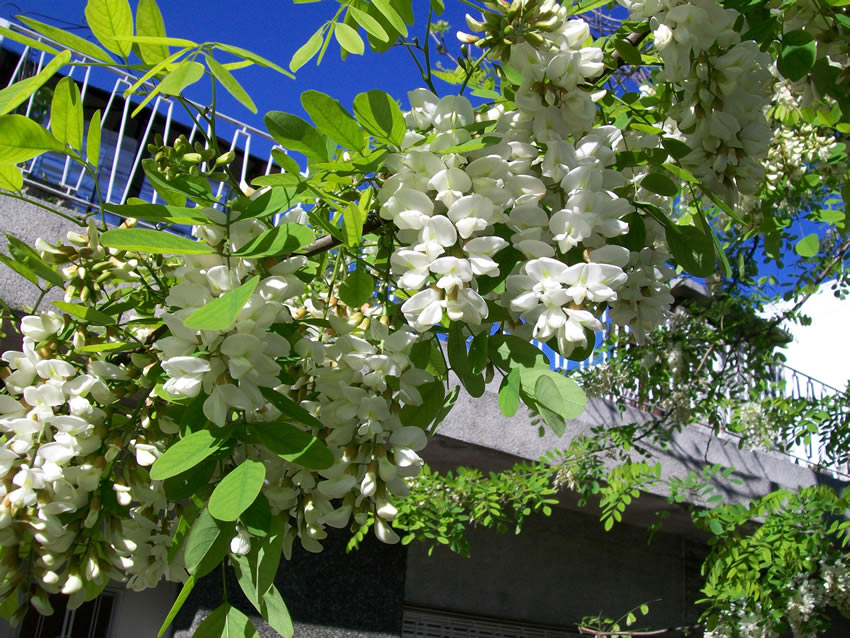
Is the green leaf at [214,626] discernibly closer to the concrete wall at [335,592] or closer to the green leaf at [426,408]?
the green leaf at [426,408]

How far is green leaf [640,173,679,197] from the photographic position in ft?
3.17

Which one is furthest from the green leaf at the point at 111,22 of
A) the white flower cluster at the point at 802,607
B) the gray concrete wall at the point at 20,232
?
the white flower cluster at the point at 802,607

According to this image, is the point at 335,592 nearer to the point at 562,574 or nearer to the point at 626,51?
the point at 562,574

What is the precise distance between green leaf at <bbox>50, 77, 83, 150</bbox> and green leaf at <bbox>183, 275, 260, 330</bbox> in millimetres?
377

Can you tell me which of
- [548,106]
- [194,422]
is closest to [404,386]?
[194,422]

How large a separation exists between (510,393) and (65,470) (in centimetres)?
57

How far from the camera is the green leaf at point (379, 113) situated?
78 centimetres

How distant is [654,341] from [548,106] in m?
3.25

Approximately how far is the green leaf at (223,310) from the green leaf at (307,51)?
318 mm

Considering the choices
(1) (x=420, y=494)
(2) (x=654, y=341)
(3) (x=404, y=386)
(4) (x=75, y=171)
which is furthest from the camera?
(2) (x=654, y=341)

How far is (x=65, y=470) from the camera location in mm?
918

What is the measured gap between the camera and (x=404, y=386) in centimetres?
87

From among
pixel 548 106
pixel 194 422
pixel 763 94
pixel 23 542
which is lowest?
pixel 23 542

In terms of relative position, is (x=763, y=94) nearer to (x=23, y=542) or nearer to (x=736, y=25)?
(x=736, y=25)
